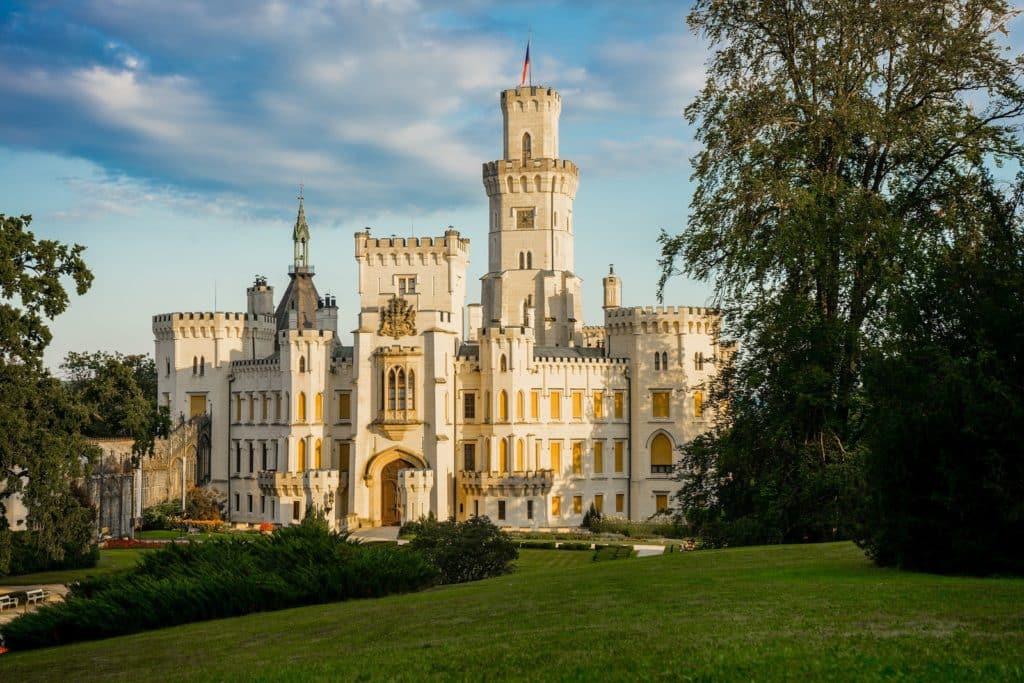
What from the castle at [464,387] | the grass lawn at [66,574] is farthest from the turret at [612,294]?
the grass lawn at [66,574]

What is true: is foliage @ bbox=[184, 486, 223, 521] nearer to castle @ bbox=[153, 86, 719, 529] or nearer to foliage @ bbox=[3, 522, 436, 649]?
castle @ bbox=[153, 86, 719, 529]

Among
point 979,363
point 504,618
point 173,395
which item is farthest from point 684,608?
point 173,395

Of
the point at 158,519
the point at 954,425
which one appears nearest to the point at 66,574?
the point at 158,519

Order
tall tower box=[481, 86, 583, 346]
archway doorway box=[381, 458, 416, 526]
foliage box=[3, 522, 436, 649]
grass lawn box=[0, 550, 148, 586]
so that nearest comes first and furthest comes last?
foliage box=[3, 522, 436, 649]
grass lawn box=[0, 550, 148, 586]
archway doorway box=[381, 458, 416, 526]
tall tower box=[481, 86, 583, 346]

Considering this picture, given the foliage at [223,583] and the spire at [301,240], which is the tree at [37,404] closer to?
the foliage at [223,583]

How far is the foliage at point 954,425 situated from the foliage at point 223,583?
1130 cm

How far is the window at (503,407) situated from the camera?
223 ft

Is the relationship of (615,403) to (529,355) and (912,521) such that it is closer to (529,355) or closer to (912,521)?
(529,355)

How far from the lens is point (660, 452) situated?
71.8m

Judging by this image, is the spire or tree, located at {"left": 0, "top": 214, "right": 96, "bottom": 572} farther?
the spire

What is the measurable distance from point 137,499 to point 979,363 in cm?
5469

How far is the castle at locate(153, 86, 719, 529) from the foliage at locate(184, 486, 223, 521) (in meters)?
1.49

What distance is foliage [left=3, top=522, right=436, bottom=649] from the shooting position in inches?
988

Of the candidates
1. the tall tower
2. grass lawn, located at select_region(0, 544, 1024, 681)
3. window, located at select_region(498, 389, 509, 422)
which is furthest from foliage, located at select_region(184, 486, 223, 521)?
grass lawn, located at select_region(0, 544, 1024, 681)
